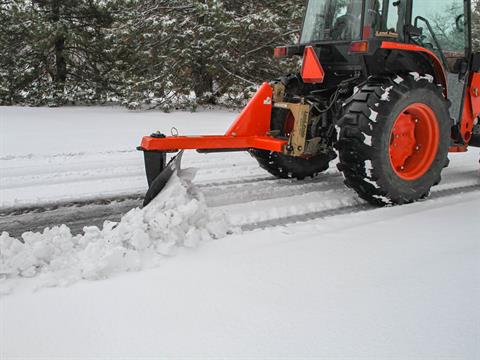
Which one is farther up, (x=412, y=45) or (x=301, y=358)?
(x=412, y=45)

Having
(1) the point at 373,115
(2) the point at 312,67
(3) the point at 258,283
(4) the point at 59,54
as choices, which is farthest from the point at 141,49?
(3) the point at 258,283

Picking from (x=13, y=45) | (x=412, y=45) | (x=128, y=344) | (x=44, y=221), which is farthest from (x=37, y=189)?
(x=13, y=45)

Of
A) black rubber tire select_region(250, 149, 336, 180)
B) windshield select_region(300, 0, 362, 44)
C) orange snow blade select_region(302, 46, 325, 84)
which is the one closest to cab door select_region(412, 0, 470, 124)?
windshield select_region(300, 0, 362, 44)

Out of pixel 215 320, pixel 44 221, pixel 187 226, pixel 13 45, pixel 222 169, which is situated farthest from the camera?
pixel 13 45

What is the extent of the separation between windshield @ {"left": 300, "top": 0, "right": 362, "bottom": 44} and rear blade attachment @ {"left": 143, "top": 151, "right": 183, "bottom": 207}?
2.06m

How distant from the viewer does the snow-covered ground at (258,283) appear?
181 centimetres

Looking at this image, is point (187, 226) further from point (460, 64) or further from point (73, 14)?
point (73, 14)

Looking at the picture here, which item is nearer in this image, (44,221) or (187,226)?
(187,226)

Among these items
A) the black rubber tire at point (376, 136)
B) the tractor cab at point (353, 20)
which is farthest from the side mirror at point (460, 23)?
the black rubber tire at point (376, 136)

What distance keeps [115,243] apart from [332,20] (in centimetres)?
317

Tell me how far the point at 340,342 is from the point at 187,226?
1.40m

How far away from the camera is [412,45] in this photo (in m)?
3.99

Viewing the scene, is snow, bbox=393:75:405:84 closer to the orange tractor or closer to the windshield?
the orange tractor

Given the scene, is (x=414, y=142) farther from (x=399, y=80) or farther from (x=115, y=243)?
(x=115, y=243)
